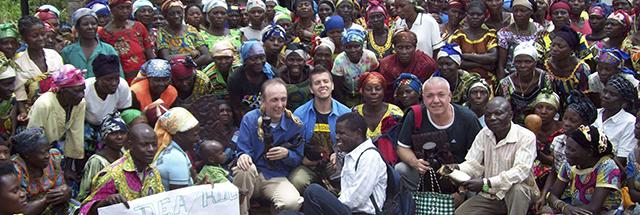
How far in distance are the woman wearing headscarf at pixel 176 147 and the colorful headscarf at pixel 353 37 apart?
2684 mm

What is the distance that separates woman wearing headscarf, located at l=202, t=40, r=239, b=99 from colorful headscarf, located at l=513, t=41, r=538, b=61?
9.62ft

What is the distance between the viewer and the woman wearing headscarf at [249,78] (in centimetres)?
892

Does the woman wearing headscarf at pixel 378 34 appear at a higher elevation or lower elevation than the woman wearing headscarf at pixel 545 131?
higher

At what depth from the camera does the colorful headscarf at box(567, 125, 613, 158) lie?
682cm

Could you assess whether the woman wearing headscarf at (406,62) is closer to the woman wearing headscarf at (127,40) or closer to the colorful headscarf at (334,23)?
the colorful headscarf at (334,23)

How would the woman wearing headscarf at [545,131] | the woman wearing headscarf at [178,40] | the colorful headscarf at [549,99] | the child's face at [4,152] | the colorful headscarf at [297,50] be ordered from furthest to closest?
the woman wearing headscarf at [178,40], the colorful headscarf at [297,50], the colorful headscarf at [549,99], the woman wearing headscarf at [545,131], the child's face at [4,152]

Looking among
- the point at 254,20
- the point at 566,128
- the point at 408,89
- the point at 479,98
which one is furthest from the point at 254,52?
the point at 566,128

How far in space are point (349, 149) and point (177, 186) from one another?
4.26ft

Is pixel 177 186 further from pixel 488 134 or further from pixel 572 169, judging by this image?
pixel 572 169

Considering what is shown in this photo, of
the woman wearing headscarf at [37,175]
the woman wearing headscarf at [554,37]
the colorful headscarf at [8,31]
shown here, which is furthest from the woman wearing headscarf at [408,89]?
the colorful headscarf at [8,31]

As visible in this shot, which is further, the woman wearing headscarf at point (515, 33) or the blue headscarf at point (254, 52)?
the woman wearing headscarf at point (515, 33)

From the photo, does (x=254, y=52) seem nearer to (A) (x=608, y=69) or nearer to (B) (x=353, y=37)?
(B) (x=353, y=37)

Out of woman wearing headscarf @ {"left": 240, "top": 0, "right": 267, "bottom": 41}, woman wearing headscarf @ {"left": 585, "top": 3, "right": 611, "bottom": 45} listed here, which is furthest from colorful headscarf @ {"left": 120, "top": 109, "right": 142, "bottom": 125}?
woman wearing headscarf @ {"left": 585, "top": 3, "right": 611, "bottom": 45}

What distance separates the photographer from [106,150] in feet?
23.7
